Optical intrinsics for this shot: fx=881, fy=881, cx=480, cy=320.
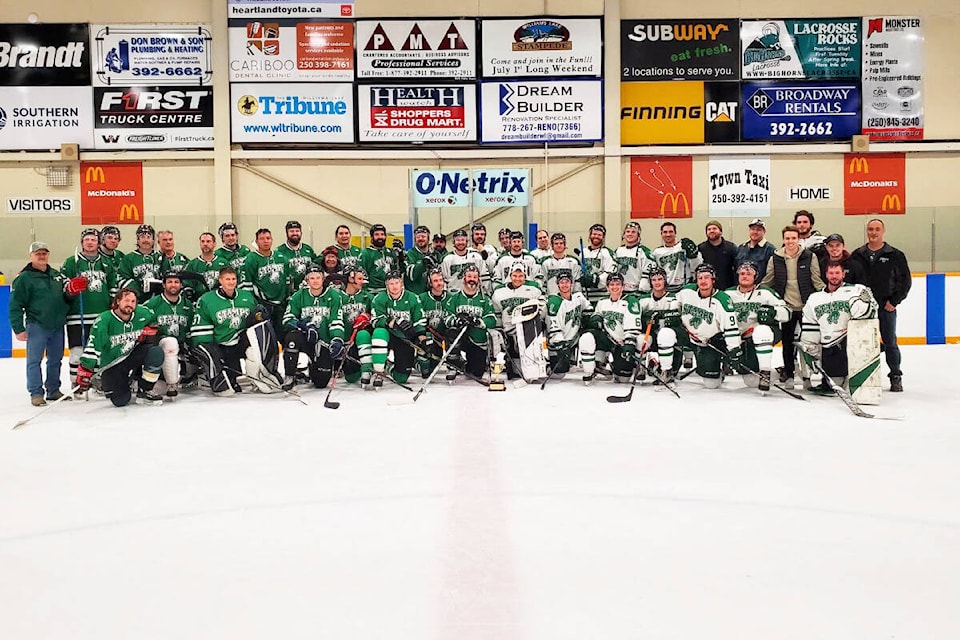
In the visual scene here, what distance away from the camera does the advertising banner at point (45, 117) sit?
1198cm

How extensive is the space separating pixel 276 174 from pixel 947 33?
9.66m

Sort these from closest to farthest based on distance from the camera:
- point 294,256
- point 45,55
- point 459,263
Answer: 1. point 294,256
2. point 459,263
3. point 45,55

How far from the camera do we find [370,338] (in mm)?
6633

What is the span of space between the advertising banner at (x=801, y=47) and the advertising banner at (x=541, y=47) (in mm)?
2126

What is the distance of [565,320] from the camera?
22.6 ft

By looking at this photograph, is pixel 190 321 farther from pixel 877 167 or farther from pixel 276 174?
pixel 877 167

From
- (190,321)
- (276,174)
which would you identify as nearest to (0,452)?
(190,321)

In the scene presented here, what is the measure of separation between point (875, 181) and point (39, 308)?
10.9 m

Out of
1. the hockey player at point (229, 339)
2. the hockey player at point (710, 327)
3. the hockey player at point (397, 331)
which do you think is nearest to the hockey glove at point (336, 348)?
the hockey player at point (397, 331)

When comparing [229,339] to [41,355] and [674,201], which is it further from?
[674,201]

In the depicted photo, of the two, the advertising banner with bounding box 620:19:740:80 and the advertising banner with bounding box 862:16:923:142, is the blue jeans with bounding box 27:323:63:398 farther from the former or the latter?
the advertising banner with bounding box 862:16:923:142

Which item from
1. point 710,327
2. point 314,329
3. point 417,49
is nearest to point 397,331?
point 314,329

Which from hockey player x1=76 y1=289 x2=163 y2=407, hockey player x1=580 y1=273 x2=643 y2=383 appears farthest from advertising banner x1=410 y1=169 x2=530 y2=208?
hockey player x1=76 y1=289 x2=163 y2=407

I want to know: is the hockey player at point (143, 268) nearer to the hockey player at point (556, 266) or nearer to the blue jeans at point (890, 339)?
the hockey player at point (556, 266)
